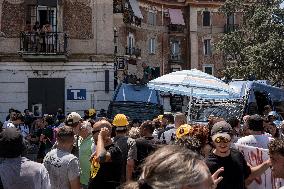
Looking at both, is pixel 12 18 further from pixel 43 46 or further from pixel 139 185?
pixel 139 185

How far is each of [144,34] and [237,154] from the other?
44.7 metres

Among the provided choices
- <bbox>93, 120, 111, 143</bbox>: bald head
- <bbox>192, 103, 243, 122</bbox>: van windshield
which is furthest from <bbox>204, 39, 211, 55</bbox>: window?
<bbox>93, 120, 111, 143</bbox>: bald head

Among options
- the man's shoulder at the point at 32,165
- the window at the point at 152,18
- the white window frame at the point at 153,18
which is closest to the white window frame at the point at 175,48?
the white window frame at the point at 153,18

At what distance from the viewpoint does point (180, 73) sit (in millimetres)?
16172

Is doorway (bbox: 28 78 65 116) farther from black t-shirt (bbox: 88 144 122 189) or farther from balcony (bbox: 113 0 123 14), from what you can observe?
black t-shirt (bbox: 88 144 122 189)

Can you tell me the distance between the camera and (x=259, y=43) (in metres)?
33.4

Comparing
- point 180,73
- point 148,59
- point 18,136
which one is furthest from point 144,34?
point 18,136

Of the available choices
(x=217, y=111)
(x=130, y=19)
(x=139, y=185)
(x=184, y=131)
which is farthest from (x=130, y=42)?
(x=139, y=185)

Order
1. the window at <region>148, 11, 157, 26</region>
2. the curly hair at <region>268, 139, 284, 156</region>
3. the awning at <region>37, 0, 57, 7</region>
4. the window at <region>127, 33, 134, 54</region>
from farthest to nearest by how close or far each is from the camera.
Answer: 1. the window at <region>148, 11, 157, 26</region>
2. the window at <region>127, 33, 134, 54</region>
3. the awning at <region>37, 0, 57, 7</region>
4. the curly hair at <region>268, 139, 284, 156</region>

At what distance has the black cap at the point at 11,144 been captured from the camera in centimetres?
493

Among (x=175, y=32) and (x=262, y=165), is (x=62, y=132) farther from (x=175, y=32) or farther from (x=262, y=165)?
(x=175, y=32)

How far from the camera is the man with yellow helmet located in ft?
23.6

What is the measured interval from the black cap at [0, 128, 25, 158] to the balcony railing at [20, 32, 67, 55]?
68.3ft

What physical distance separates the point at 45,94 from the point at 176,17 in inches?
1113
